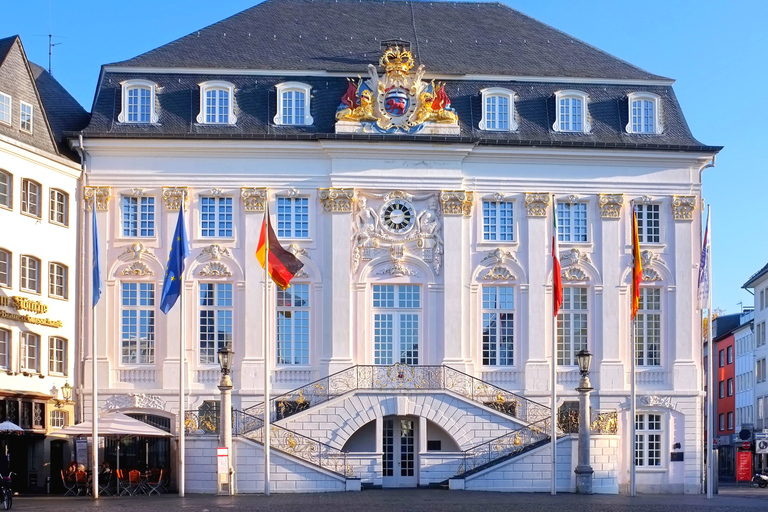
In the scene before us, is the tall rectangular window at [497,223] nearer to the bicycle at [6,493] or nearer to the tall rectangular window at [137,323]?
the tall rectangular window at [137,323]

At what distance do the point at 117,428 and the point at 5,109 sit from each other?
11.6 m

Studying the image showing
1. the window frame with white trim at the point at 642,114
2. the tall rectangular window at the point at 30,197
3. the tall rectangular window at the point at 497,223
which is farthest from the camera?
the window frame with white trim at the point at 642,114

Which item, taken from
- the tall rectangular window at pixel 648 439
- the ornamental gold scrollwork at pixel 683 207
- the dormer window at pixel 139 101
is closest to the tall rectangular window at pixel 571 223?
the ornamental gold scrollwork at pixel 683 207

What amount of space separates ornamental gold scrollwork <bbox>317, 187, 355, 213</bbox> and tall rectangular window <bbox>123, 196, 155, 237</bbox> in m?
6.18

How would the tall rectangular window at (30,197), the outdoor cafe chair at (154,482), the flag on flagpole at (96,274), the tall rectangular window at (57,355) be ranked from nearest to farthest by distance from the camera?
the flag on flagpole at (96,274)
the outdoor cafe chair at (154,482)
the tall rectangular window at (30,197)
the tall rectangular window at (57,355)

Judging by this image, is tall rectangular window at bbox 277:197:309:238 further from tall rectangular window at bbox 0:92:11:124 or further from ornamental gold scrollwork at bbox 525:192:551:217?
tall rectangular window at bbox 0:92:11:124

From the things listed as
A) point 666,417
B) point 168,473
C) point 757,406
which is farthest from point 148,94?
point 757,406

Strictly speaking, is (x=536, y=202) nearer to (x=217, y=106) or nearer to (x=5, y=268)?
(x=217, y=106)

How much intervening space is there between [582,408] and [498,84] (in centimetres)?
1328

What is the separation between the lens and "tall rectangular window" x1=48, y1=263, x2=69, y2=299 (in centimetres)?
5169

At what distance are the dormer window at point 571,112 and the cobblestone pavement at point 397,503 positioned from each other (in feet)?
46.7

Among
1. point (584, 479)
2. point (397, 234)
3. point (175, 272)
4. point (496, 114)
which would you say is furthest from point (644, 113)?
point (175, 272)

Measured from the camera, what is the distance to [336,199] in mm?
53656

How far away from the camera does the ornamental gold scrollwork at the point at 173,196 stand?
53.5 metres
